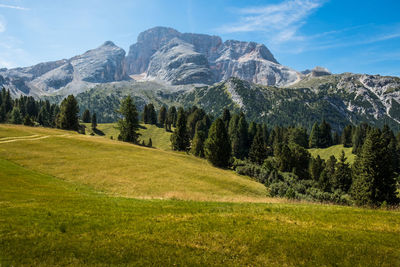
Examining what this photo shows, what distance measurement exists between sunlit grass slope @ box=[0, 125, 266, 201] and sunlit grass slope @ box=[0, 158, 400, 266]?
12.3 m

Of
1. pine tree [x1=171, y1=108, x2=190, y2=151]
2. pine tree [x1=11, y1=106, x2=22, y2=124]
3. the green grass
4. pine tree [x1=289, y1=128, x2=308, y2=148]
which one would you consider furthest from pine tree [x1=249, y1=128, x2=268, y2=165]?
pine tree [x1=11, y1=106, x2=22, y2=124]

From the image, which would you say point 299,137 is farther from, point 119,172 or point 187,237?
point 187,237

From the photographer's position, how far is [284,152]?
97188mm

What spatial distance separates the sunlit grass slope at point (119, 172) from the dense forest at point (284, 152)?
12952mm

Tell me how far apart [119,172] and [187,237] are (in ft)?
98.8

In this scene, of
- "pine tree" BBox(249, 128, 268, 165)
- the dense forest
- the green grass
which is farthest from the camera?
the green grass

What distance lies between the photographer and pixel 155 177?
38.3 m

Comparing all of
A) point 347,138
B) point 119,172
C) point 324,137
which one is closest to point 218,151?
point 119,172

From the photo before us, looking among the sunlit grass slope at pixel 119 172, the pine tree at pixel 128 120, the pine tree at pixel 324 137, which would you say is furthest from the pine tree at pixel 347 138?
Result: the pine tree at pixel 128 120

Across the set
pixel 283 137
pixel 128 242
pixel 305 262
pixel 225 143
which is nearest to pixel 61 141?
pixel 225 143

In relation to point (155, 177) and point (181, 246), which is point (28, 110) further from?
point (181, 246)

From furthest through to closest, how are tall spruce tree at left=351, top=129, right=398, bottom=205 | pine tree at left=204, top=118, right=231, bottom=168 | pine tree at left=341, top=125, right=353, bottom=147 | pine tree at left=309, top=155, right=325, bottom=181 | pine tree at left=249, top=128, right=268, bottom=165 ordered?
pine tree at left=341, top=125, right=353, bottom=147 → pine tree at left=249, top=128, right=268, bottom=165 → pine tree at left=309, top=155, right=325, bottom=181 → pine tree at left=204, top=118, right=231, bottom=168 → tall spruce tree at left=351, top=129, right=398, bottom=205

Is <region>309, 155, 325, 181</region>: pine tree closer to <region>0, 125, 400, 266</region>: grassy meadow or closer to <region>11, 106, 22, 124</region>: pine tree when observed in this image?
<region>0, 125, 400, 266</region>: grassy meadow

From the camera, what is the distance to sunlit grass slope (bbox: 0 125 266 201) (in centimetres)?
3130
